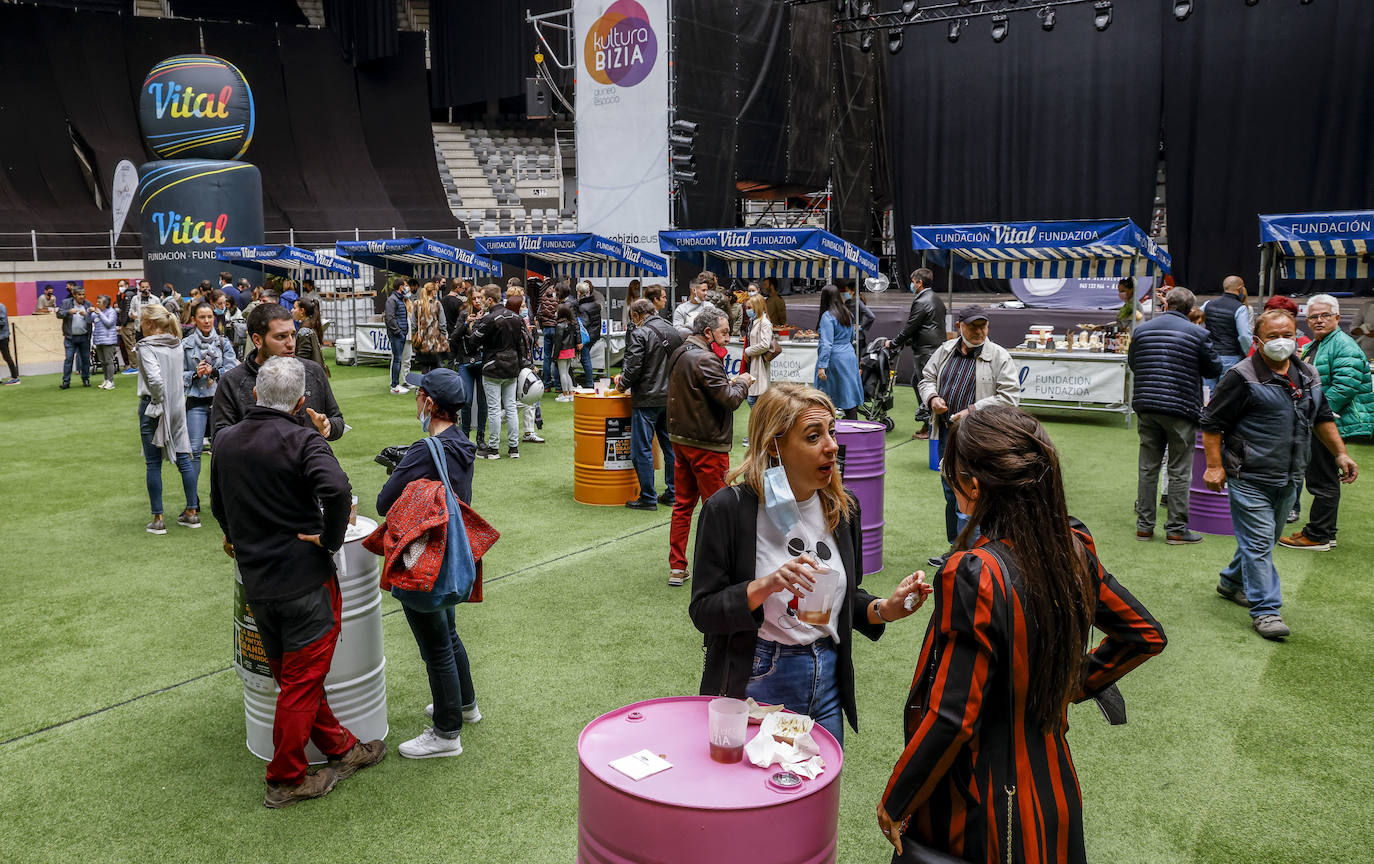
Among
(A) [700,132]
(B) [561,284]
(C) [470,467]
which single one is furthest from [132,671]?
(A) [700,132]

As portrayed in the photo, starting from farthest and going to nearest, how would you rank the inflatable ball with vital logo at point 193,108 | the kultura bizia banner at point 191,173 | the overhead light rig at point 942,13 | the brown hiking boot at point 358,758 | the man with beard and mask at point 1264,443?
the inflatable ball with vital logo at point 193,108
the kultura bizia banner at point 191,173
the overhead light rig at point 942,13
the man with beard and mask at point 1264,443
the brown hiking boot at point 358,758

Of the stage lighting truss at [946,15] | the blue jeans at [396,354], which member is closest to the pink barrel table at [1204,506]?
the blue jeans at [396,354]

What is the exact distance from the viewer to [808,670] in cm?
253

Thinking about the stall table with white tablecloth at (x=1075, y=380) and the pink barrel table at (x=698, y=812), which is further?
the stall table with white tablecloth at (x=1075, y=380)

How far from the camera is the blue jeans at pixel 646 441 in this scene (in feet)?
24.7

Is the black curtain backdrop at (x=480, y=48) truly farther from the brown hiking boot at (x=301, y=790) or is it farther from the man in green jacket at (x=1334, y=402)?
the brown hiking boot at (x=301, y=790)

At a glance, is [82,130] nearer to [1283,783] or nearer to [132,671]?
[132,671]

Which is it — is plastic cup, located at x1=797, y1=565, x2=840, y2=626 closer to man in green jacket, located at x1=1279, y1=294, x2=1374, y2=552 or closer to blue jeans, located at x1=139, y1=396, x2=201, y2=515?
man in green jacket, located at x1=1279, y1=294, x2=1374, y2=552

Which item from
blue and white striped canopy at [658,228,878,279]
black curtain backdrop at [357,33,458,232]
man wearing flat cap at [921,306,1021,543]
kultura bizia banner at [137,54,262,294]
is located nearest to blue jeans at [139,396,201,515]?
man wearing flat cap at [921,306,1021,543]

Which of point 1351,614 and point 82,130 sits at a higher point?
point 82,130

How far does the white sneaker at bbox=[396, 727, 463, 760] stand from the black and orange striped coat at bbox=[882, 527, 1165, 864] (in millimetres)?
2319

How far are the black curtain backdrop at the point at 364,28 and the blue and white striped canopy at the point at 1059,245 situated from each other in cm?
2286

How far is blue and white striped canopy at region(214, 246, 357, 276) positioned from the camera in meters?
18.3

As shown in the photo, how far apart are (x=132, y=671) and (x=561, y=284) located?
991 centimetres
